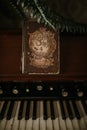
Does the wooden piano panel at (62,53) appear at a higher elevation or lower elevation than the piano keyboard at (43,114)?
higher

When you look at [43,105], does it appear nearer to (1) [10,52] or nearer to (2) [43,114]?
(2) [43,114]

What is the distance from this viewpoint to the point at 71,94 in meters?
1.40

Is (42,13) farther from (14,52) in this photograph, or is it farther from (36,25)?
(14,52)

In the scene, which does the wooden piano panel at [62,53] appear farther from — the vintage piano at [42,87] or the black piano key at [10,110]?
the black piano key at [10,110]

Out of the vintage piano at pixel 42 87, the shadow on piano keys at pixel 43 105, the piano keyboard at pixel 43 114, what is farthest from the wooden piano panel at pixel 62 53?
the piano keyboard at pixel 43 114

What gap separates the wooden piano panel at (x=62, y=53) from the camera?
1.48 meters

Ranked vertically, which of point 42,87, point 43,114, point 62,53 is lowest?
point 43,114

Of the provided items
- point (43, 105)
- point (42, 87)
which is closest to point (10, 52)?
point (42, 87)

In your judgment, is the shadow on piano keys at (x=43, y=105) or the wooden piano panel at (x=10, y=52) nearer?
the shadow on piano keys at (x=43, y=105)

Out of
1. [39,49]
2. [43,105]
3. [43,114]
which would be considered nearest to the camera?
[43,114]

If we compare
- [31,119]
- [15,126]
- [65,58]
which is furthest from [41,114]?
[65,58]

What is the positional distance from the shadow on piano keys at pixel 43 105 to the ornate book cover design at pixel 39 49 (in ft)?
0.32

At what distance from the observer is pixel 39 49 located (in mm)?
1441

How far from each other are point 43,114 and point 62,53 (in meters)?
0.48
